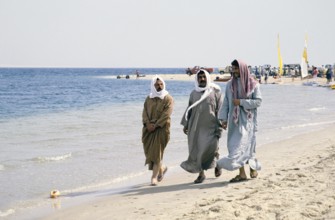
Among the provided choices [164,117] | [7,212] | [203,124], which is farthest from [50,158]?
[203,124]

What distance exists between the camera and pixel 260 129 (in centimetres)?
1265

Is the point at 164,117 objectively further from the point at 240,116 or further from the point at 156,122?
the point at 240,116

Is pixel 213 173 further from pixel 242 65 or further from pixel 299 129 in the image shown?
pixel 299 129

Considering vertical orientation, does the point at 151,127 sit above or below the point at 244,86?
below

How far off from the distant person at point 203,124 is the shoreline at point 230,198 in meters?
0.28

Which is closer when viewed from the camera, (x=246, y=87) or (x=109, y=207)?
(x=109, y=207)

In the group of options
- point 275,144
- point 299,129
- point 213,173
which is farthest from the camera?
point 299,129

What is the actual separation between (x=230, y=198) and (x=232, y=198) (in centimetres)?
2

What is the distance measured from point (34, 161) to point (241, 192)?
452cm

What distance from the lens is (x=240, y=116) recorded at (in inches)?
230

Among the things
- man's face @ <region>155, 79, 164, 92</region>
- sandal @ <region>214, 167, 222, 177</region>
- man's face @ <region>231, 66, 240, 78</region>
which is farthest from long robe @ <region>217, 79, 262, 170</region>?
man's face @ <region>155, 79, 164, 92</region>

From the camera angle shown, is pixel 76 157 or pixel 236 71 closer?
pixel 236 71

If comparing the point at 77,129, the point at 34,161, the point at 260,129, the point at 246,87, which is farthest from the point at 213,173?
the point at 77,129

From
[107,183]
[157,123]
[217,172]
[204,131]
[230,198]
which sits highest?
[157,123]
